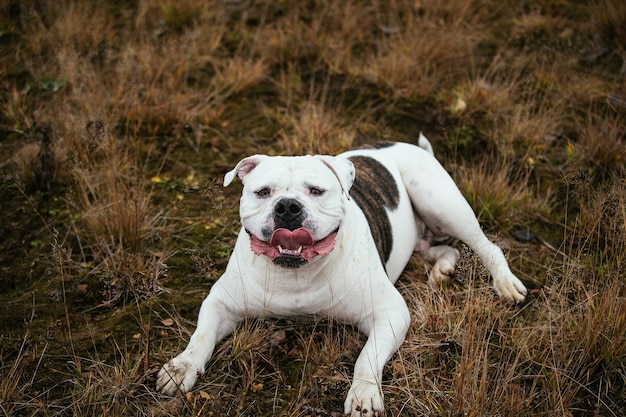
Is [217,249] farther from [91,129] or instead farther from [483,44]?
[483,44]

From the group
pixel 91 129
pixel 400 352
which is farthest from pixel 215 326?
pixel 91 129

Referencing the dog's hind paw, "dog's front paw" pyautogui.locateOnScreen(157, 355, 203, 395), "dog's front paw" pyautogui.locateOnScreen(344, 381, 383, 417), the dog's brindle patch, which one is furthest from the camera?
the dog's hind paw

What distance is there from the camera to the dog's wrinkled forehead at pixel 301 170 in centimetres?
309

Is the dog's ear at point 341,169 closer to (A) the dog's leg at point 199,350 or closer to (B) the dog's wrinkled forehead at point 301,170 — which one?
(B) the dog's wrinkled forehead at point 301,170

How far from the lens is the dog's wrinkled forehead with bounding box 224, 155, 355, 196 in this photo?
10.1ft

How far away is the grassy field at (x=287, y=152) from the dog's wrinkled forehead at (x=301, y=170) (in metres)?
0.48

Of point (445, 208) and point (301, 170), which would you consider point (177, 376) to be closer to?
point (301, 170)

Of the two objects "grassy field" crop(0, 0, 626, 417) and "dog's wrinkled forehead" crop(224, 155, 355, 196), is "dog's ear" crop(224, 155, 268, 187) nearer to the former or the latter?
"dog's wrinkled forehead" crop(224, 155, 355, 196)

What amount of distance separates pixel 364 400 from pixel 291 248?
2.64ft

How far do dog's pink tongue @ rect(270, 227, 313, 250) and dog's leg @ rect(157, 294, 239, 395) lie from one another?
0.71 metres

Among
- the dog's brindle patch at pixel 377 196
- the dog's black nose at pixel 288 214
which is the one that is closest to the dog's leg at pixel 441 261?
the dog's brindle patch at pixel 377 196

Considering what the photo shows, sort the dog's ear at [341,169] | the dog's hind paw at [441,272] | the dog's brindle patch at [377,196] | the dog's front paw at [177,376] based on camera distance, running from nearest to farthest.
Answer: the dog's front paw at [177,376], the dog's ear at [341,169], the dog's brindle patch at [377,196], the dog's hind paw at [441,272]

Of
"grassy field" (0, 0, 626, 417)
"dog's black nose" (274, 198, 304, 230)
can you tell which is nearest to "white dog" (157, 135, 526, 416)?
"dog's black nose" (274, 198, 304, 230)

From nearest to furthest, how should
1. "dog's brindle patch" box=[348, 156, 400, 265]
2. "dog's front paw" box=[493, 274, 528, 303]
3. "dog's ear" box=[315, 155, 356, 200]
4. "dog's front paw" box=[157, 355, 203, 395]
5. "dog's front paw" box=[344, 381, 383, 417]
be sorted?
"dog's front paw" box=[344, 381, 383, 417], "dog's front paw" box=[157, 355, 203, 395], "dog's ear" box=[315, 155, 356, 200], "dog's brindle patch" box=[348, 156, 400, 265], "dog's front paw" box=[493, 274, 528, 303]
